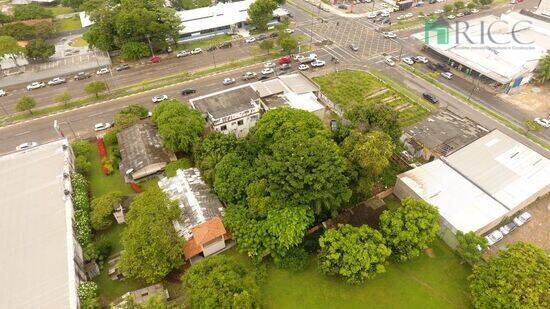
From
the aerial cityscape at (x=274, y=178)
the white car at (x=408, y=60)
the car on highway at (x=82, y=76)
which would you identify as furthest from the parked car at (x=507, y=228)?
the car on highway at (x=82, y=76)

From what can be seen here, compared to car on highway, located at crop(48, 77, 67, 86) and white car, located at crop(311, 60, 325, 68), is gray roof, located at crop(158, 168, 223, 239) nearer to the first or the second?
white car, located at crop(311, 60, 325, 68)

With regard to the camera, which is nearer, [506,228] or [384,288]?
[384,288]

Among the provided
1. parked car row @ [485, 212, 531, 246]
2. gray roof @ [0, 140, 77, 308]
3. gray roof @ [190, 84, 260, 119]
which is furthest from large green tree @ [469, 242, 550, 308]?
gray roof @ [0, 140, 77, 308]

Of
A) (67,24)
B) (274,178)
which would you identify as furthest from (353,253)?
(67,24)

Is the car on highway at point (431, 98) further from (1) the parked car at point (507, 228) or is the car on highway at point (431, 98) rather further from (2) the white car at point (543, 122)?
(1) the parked car at point (507, 228)

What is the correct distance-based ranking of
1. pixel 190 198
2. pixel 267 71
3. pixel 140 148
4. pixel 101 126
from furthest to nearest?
pixel 267 71 < pixel 101 126 < pixel 140 148 < pixel 190 198

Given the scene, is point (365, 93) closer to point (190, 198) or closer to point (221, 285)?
point (190, 198)
